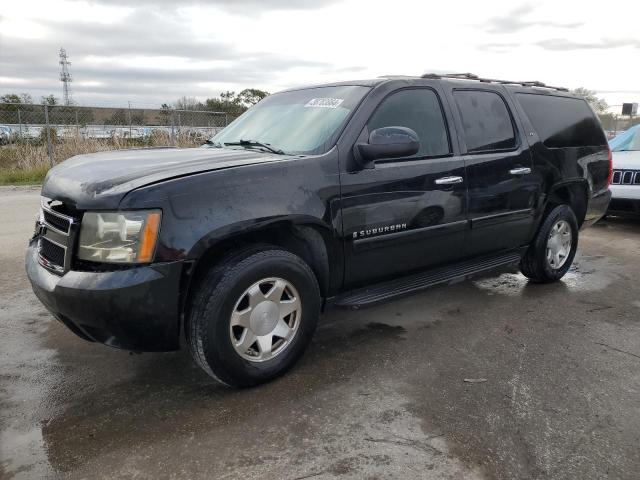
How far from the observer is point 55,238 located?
288cm

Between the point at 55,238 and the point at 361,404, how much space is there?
74.4 inches

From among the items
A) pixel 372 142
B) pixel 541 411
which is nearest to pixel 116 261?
pixel 372 142

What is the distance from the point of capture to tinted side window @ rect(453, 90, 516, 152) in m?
4.03

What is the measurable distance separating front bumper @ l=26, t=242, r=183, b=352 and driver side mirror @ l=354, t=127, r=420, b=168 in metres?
1.33

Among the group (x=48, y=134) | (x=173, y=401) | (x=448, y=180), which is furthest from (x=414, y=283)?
(x=48, y=134)

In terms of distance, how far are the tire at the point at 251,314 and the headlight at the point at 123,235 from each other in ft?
1.23

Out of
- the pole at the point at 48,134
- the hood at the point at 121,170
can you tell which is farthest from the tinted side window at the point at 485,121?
the pole at the point at 48,134

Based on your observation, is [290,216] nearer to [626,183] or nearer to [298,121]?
[298,121]

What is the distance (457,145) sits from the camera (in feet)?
12.8

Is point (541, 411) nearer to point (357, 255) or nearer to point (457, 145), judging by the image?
point (357, 255)

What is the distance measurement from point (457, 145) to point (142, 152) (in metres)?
2.25

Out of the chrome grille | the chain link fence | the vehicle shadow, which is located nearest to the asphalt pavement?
the vehicle shadow

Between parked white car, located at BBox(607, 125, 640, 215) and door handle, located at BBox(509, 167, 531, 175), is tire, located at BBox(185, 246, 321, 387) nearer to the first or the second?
door handle, located at BBox(509, 167, 531, 175)

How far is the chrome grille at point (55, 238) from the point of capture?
269cm
